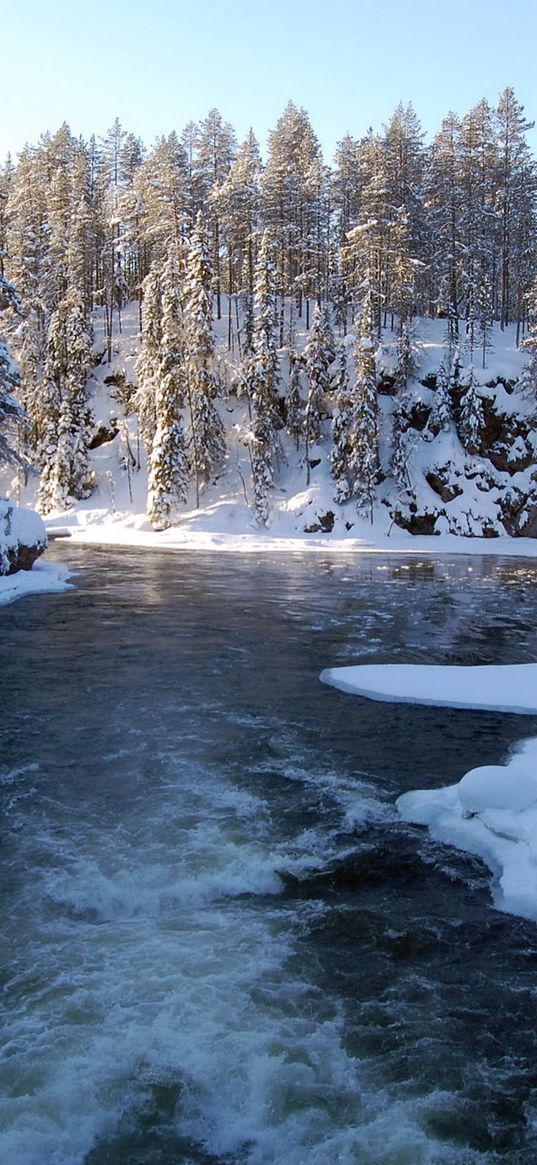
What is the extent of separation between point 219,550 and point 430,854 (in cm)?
3721

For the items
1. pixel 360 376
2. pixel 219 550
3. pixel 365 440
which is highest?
pixel 360 376

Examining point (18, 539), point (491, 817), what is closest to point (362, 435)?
point (18, 539)

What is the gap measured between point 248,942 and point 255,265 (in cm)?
5755

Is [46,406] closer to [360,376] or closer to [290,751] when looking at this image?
[360,376]

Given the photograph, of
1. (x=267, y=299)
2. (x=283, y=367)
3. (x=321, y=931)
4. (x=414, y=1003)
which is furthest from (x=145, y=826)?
(x=283, y=367)

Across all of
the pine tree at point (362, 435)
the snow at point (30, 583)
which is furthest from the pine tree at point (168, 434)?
the snow at point (30, 583)

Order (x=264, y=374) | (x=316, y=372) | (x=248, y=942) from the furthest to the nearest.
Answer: (x=316, y=372)
(x=264, y=374)
(x=248, y=942)

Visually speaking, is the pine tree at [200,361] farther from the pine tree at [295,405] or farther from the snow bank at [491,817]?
the snow bank at [491,817]

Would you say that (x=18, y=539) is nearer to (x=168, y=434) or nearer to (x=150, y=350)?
(x=168, y=434)

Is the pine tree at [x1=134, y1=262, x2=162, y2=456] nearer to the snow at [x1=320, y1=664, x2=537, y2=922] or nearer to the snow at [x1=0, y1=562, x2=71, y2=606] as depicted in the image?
the snow at [x1=0, y1=562, x2=71, y2=606]

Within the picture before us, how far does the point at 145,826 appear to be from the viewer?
28.2 feet

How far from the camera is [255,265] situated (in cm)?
5725

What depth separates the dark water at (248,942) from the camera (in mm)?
4668

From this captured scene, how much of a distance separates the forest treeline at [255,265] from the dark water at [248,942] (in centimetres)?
3984
